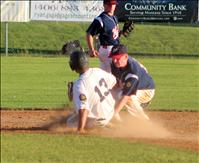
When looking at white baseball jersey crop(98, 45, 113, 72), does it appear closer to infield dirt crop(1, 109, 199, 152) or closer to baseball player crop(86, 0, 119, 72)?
baseball player crop(86, 0, 119, 72)

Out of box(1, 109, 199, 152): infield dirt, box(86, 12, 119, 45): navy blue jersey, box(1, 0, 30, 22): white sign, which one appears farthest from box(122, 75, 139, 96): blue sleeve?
box(1, 0, 30, 22): white sign

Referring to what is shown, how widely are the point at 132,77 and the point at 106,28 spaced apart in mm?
2052

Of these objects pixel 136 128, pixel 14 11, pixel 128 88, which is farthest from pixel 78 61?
pixel 14 11

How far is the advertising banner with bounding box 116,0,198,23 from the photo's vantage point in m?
34.2

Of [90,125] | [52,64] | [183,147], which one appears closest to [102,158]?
[183,147]

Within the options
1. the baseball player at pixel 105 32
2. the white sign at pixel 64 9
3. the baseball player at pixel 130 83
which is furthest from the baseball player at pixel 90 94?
the white sign at pixel 64 9

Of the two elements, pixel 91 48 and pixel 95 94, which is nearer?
pixel 95 94

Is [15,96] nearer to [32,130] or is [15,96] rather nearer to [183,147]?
[32,130]

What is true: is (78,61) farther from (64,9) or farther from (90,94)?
(64,9)

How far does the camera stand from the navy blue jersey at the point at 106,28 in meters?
11.8

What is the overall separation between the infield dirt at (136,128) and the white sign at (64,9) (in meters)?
22.8

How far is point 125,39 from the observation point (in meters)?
36.5

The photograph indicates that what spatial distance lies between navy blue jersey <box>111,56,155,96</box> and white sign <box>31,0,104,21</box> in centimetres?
2459

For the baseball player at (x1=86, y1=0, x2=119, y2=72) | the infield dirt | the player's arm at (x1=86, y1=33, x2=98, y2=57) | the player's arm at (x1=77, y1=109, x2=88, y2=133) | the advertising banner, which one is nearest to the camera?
the player's arm at (x1=77, y1=109, x2=88, y2=133)
